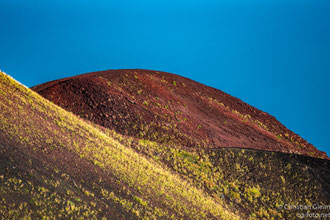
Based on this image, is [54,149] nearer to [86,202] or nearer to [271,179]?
[86,202]

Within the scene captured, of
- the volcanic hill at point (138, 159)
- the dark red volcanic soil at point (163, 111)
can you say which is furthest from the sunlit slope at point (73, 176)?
the dark red volcanic soil at point (163, 111)

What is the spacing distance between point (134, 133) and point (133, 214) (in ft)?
41.7

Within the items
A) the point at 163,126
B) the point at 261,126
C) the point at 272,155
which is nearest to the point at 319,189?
the point at 272,155

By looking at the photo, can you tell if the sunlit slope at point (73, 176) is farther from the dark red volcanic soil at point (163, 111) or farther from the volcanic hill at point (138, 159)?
the dark red volcanic soil at point (163, 111)

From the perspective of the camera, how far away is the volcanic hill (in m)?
11.9

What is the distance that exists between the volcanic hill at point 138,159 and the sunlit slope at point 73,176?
52 mm

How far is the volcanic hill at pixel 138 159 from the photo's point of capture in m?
11.9

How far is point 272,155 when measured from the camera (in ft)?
77.9

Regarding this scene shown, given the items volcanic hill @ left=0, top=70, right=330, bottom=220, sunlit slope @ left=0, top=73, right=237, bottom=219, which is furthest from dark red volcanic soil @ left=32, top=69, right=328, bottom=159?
sunlit slope @ left=0, top=73, right=237, bottom=219

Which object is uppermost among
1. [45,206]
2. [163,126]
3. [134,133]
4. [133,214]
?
[163,126]

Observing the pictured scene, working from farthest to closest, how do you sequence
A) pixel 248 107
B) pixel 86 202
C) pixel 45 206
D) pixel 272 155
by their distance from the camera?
pixel 248 107 < pixel 272 155 < pixel 86 202 < pixel 45 206

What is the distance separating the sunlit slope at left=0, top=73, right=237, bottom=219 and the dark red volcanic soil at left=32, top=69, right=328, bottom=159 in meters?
4.86

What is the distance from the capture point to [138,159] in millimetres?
18797

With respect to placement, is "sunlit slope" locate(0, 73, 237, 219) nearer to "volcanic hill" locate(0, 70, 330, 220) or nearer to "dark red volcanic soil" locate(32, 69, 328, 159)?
"volcanic hill" locate(0, 70, 330, 220)
